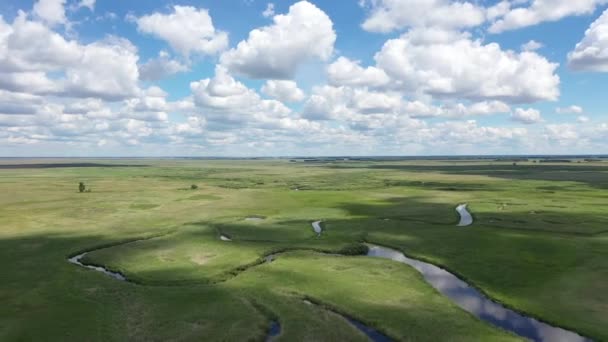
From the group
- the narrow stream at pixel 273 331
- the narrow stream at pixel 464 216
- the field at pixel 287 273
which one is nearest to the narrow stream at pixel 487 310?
the field at pixel 287 273

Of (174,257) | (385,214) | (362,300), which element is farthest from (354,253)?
(385,214)

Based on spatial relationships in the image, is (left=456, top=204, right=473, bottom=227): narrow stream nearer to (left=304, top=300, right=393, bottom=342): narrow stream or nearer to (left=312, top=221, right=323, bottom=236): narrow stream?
(left=312, top=221, right=323, bottom=236): narrow stream

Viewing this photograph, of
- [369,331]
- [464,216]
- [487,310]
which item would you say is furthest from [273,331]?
[464,216]

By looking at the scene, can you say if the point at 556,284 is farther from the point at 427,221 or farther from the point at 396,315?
the point at 427,221

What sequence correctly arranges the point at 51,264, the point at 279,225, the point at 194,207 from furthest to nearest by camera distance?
the point at 194,207 → the point at 279,225 → the point at 51,264

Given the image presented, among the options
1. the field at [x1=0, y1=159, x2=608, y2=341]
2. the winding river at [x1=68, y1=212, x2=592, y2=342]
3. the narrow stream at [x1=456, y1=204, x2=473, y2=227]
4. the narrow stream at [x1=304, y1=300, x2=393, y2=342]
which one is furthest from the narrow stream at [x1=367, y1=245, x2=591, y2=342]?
the narrow stream at [x1=456, y1=204, x2=473, y2=227]
